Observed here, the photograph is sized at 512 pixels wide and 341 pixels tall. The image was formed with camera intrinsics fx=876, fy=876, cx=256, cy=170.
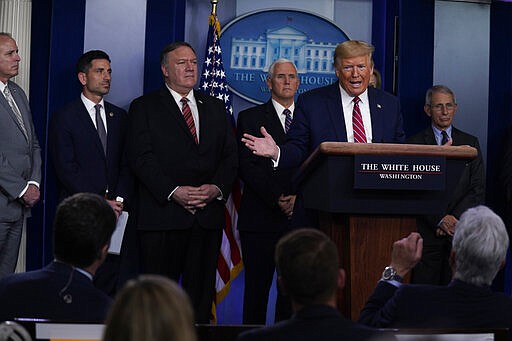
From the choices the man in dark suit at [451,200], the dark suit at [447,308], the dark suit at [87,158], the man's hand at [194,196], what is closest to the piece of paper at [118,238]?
the dark suit at [87,158]

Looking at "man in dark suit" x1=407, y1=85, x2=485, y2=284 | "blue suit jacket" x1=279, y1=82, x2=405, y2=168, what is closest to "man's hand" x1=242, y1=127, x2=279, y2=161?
"blue suit jacket" x1=279, y1=82, x2=405, y2=168

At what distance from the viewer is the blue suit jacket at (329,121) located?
172 inches

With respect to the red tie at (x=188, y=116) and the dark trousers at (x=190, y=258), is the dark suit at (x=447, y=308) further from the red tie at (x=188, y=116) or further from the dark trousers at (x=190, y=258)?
the red tie at (x=188, y=116)

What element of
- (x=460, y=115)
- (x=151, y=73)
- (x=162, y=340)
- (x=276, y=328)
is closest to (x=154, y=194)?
(x=151, y=73)

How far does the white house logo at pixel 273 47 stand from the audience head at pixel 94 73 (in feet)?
3.93

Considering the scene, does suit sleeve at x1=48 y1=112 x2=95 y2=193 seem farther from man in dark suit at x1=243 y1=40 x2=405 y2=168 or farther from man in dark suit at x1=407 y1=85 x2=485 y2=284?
man in dark suit at x1=407 y1=85 x2=485 y2=284

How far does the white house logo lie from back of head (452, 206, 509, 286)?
4.02 meters

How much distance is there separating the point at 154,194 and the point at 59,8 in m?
1.66

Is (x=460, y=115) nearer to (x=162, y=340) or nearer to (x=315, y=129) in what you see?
(x=315, y=129)

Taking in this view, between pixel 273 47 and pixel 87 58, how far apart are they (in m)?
1.62

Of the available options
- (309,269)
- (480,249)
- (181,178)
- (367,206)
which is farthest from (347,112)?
(309,269)

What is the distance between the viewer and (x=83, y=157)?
5.64 meters

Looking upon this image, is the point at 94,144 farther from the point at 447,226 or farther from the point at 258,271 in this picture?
the point at 447,226

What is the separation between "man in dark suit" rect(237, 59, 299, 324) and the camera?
5672 millimetres
